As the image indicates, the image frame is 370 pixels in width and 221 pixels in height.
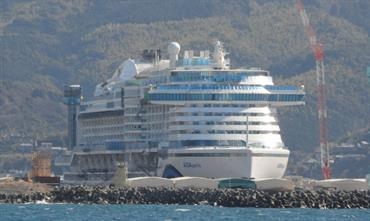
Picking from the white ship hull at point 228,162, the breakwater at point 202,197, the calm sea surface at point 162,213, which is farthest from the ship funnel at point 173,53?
the calm sea surface at point 162,213

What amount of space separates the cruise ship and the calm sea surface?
20.3m

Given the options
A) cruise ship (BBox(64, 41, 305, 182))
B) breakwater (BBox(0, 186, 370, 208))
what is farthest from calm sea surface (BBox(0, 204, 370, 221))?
cruise ship (BBox(64, 41, 305, 182))

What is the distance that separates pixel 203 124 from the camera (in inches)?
6998

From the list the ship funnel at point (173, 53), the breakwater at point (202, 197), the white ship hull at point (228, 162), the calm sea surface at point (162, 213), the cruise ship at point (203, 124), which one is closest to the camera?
the calm sea surface at point (162, 213)

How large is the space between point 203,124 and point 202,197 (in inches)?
792

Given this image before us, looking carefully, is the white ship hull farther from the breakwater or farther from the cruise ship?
the breakwater

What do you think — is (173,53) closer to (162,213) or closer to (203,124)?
(203,124)

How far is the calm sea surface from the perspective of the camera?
455ft

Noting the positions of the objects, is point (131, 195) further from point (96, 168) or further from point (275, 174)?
point (96, 168)

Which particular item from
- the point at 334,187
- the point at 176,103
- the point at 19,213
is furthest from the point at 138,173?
the point at 19,213

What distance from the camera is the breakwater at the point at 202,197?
6058 inches

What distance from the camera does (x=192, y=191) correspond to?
160 meters

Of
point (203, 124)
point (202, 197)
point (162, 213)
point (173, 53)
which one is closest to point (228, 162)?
point (203, 124)

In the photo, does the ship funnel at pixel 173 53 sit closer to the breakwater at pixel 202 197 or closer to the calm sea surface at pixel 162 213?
the breakwater at pixel 202 197
